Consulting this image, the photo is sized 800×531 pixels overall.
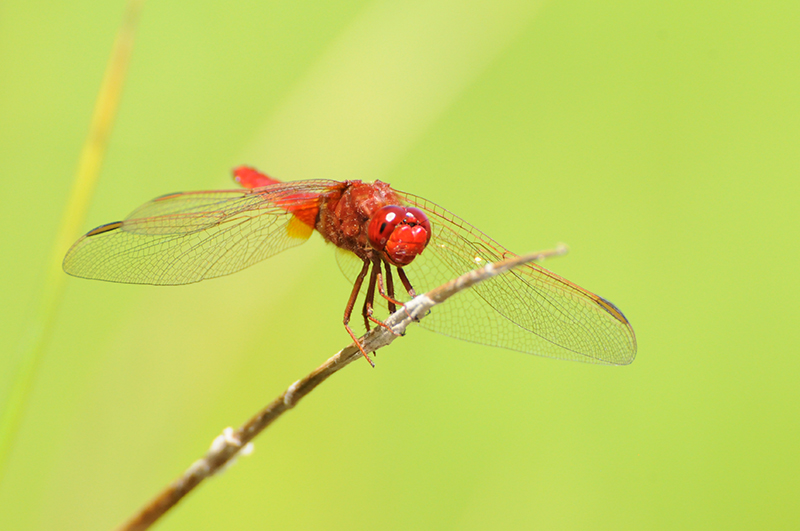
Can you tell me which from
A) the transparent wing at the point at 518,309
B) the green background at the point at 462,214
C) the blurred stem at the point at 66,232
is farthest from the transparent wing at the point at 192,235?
the green background at the point at 462,214

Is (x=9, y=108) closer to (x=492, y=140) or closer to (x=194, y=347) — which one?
(x=194, y=347)

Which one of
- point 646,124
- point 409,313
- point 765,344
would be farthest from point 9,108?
point 765,344

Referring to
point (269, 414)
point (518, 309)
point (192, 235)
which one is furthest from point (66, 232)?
point (518, 309)

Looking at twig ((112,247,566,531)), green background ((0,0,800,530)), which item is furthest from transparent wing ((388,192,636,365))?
green background ((0,0,800,530))

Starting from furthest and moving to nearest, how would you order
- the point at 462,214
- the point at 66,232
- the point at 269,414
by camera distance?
the point at 462,214 → the point at 66,232 → the point at 269,414

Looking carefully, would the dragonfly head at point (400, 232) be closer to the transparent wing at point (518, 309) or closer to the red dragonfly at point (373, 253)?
the red dragonfly at point (373, 253)

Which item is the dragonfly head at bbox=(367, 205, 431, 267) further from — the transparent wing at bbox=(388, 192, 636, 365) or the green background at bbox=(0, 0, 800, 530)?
the green background at bbox=(0, 0, 800, 530)

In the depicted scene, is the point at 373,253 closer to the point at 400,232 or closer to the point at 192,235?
the point at 400,232
